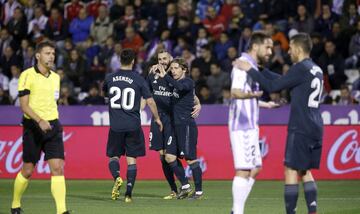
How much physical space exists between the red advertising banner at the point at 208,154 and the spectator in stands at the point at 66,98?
10.8ft

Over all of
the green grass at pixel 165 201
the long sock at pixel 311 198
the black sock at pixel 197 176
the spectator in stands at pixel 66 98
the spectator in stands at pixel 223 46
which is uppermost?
the spectator in stands at pixel 223 46

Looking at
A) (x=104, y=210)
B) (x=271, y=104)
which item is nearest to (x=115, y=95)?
(x=104, y=210)

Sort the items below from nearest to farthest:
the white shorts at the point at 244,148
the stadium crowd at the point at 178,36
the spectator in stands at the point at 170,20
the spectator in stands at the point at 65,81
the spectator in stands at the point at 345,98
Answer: the white shorts at the point at 244,148 → the spectator in stands at the point at 345,98 → the stadium crowd at the point at 178,36 → the spectator in stands at the point at 65,81 → the spectator in stands at the point at 170,20

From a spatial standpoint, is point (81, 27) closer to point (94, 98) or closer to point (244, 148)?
point (94, 98)

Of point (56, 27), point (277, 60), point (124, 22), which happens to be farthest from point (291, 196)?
point (56, 27)

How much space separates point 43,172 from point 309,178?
993 cm

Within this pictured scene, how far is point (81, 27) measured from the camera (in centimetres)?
2738

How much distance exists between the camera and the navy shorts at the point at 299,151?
37.3 feet

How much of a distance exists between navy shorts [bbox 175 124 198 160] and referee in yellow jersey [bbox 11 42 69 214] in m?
3.82

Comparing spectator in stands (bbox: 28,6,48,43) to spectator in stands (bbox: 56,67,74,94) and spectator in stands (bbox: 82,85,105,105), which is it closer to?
spectator in stands (bbox: 56,67,74,94)

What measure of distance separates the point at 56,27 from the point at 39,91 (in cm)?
1555

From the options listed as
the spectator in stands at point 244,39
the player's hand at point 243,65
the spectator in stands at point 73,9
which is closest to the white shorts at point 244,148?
the player's hand at point 243,65

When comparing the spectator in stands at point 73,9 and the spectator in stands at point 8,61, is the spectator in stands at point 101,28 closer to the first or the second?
the spectator in stands at point 73,9

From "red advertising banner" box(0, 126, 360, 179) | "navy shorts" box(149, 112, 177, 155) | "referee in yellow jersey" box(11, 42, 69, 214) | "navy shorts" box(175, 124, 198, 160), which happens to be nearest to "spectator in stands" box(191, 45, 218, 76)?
"red advertising banner" box(0, 126, 360, 179)
